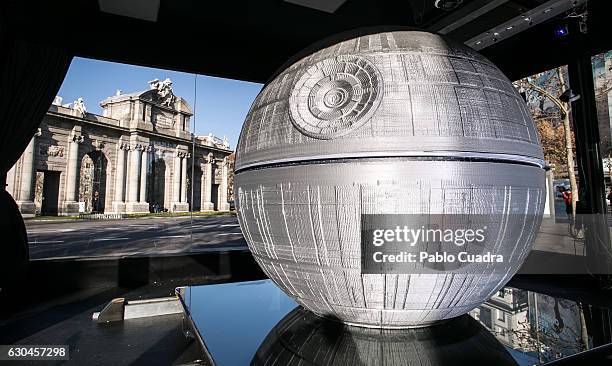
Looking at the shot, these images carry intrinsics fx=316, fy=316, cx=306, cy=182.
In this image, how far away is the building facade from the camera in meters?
5.74

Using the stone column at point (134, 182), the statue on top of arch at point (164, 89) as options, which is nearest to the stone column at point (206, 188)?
the stone column at point (134, 182)

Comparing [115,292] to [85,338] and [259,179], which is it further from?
[259,179]

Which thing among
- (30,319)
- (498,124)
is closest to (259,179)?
(498,124)

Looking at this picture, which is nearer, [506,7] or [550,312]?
[550,312]

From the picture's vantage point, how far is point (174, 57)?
181 inches

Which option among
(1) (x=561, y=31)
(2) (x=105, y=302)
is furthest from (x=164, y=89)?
(1) (x=561, y=31)

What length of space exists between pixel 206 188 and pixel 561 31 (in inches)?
366

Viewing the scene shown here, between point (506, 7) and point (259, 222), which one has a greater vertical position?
point (506, 7)

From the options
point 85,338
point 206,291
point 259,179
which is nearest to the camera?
point 259,179

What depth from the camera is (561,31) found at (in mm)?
4668

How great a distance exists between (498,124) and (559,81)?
630 centimetres

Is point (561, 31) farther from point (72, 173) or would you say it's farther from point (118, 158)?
point (118, 158)

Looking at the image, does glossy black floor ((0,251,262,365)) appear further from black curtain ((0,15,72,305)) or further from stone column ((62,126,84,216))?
stone column ((62,126,84,216))

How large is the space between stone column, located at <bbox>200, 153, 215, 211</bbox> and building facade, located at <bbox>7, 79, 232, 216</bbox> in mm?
51
